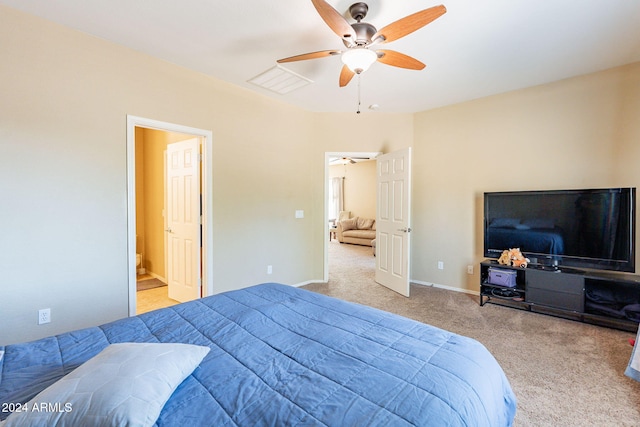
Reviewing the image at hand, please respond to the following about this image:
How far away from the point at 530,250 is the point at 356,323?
293cm

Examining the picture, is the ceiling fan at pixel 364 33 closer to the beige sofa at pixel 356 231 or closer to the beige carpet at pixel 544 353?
the beige carpet at pixel 544 353

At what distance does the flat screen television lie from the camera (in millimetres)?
2795

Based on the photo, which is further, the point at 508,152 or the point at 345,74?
the point at 508,152

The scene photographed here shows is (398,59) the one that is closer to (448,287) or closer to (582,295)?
(582,295)

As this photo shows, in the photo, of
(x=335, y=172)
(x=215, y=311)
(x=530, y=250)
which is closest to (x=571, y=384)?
(x=530, y=250)

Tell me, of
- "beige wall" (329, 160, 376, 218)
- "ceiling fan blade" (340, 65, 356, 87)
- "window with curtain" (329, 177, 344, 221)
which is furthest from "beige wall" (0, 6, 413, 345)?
"window with curtain" (329, 177, 344, 221)

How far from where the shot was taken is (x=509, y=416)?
46.9 inches

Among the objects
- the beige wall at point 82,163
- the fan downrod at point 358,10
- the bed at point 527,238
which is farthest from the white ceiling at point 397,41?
the bed at point 527,238

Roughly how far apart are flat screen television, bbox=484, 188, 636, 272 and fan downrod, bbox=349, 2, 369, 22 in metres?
2.66

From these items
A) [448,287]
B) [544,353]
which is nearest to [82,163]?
[544,353]

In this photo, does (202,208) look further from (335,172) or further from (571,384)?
(335,172)

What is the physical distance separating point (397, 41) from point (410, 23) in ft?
2.79

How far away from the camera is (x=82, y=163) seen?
2.41 meters

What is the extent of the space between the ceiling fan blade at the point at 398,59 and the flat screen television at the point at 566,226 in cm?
216
